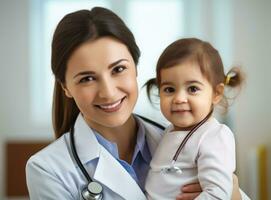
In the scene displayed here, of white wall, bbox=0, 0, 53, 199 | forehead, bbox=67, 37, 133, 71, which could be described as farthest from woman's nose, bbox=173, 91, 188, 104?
white wall, bbox=0, 0, 53, 199

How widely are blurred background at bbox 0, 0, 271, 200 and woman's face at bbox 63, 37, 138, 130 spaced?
2.39 meters

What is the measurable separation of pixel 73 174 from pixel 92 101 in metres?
0.23

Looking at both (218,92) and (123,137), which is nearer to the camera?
(218,92)

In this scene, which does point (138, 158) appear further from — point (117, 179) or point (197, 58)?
point (197, 58)

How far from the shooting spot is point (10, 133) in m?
3.89

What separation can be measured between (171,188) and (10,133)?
2850mm

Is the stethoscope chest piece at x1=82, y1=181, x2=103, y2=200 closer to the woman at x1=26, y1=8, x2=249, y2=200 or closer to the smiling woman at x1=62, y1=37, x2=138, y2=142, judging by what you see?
the woman at x1=26, y1=8, x2=249, y2=200

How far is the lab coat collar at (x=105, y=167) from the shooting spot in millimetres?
1355

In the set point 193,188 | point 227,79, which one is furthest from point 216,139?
point 227,79

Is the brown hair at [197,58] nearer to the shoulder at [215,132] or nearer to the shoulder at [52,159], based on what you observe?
the shoulder at [215,132]

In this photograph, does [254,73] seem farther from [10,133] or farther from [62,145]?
[62,145]

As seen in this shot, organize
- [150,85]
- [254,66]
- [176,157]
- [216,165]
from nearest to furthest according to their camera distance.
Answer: [216,165] → [176,157] → [150,85] → [254,66]

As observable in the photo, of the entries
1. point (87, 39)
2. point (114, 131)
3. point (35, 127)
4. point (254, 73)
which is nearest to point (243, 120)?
point (254, 73)

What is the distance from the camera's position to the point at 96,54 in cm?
133
